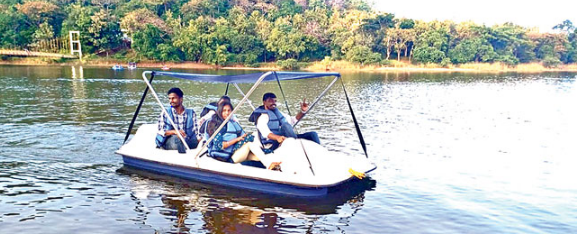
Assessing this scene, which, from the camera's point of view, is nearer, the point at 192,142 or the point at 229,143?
the point at 229,143

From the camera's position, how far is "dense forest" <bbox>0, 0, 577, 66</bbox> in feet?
230

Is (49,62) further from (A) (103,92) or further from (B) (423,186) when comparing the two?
(B) (423,186)

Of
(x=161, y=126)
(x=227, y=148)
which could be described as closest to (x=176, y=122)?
(x=161, y=126)

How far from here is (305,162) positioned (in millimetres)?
8711

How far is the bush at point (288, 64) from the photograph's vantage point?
6806 centimetres

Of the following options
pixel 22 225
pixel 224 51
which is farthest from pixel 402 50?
pixel 22 225

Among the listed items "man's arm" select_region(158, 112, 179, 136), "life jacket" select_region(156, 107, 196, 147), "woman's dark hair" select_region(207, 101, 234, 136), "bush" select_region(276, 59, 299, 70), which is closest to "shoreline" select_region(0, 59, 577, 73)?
"bush" select_region(276, 59, 299, 70)

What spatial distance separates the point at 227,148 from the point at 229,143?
0.54ft

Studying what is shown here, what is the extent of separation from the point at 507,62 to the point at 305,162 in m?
72.5

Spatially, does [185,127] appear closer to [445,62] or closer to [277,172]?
[277,172]

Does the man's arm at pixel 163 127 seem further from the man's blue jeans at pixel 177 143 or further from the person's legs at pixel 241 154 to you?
the person's legs at pixel 241 154

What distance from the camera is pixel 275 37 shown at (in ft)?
234

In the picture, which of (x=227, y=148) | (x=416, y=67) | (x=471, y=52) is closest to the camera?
(x=227, y=148)

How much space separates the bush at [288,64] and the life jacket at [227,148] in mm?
58816
